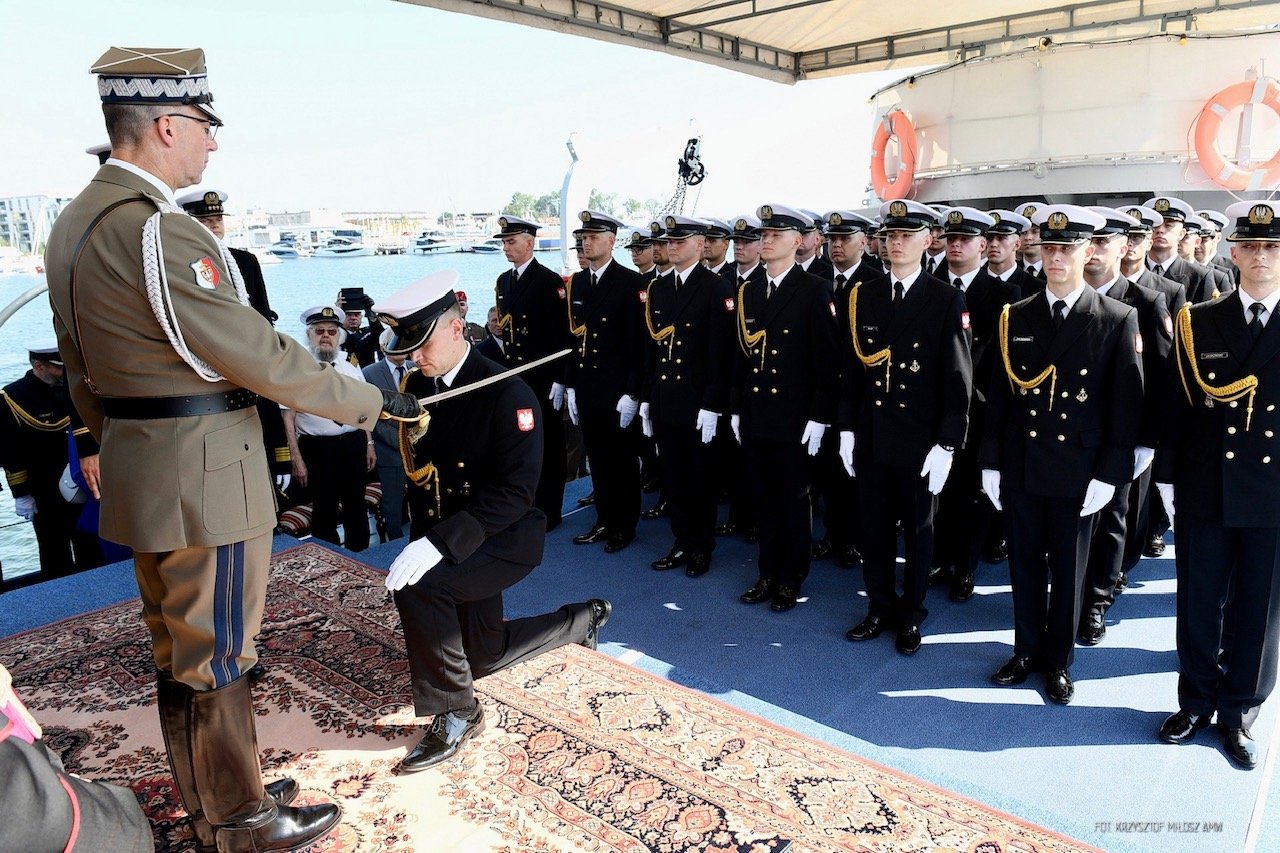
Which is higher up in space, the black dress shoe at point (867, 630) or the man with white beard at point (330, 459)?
the man with white beard at point (330, 459)

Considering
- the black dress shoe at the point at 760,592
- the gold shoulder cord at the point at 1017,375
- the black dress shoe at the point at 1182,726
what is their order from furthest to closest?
the black dress shoe at the point at 760,592 → the gold shoulder cord at the point at 1017,375 → the black dress shoe at the point at 1182,726

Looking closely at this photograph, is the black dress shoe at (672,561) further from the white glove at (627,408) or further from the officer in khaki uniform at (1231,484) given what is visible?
the officer in khaki uniform at (1231,484)

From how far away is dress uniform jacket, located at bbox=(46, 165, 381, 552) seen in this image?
188cm

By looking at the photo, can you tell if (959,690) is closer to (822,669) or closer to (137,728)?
(822,669)

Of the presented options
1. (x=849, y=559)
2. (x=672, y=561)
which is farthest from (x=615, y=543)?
(x=849, y=559)

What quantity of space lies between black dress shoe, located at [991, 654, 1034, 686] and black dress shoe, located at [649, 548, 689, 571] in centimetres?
169

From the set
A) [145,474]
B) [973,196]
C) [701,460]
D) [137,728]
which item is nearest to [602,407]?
[701,460]

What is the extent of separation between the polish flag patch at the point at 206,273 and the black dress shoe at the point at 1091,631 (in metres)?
3.35

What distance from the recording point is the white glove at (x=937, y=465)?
10.7 ft

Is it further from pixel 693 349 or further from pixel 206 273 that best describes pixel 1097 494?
pixel 206 273

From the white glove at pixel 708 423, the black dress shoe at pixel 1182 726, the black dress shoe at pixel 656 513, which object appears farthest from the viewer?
the black dress shoe at pixel 656 513

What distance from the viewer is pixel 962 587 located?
3.93 metres

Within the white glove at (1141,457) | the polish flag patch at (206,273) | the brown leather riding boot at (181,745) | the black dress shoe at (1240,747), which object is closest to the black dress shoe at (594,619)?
the brown leather riding boot at (181,745)

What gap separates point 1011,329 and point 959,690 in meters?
1.32
